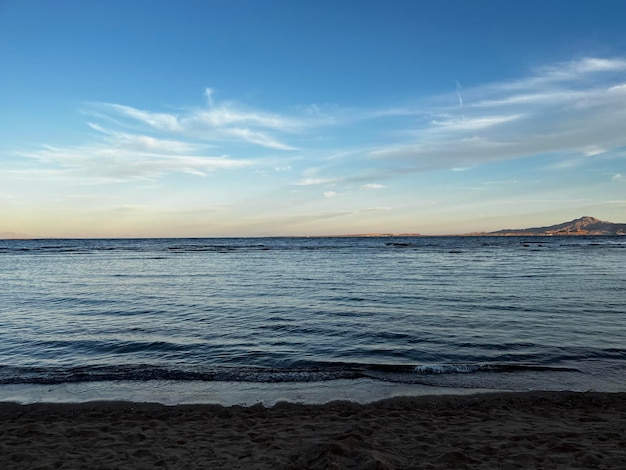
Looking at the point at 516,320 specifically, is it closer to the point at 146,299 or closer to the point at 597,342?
the point at 597,342

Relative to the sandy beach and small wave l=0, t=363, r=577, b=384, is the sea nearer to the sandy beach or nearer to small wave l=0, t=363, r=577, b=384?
small wave l=0, t=363, r=577, b=384

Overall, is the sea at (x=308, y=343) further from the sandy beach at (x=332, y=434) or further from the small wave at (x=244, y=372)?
the sandy beach at (x=332, y=434)

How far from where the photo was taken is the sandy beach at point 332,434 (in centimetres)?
570

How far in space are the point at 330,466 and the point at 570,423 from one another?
441 centimetres

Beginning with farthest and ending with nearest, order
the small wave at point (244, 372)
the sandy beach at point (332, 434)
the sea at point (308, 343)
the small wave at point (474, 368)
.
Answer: the small wave at point (474, 368) < the small wave at point (244, 372) < the sea at point (308, 343) < the sandy beach at point (332, 434)

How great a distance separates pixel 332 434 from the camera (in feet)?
21.6

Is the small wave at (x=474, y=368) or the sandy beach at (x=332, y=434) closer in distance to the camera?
the sandy beach at (x=332, y=434)

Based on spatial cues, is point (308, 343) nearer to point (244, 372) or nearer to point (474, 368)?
point (244, 372)

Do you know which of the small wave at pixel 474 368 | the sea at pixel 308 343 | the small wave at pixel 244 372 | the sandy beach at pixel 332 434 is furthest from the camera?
the small wave at pixel 474 368

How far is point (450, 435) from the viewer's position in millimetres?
6504

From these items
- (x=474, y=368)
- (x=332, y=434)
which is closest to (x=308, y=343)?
(x=474, y=368)

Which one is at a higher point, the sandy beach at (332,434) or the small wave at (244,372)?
the sandy beach at (332,434)

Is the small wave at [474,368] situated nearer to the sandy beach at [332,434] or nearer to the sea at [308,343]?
the sea at [308,343]

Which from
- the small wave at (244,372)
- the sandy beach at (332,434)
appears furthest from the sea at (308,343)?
the sandy beach at (332,434)
